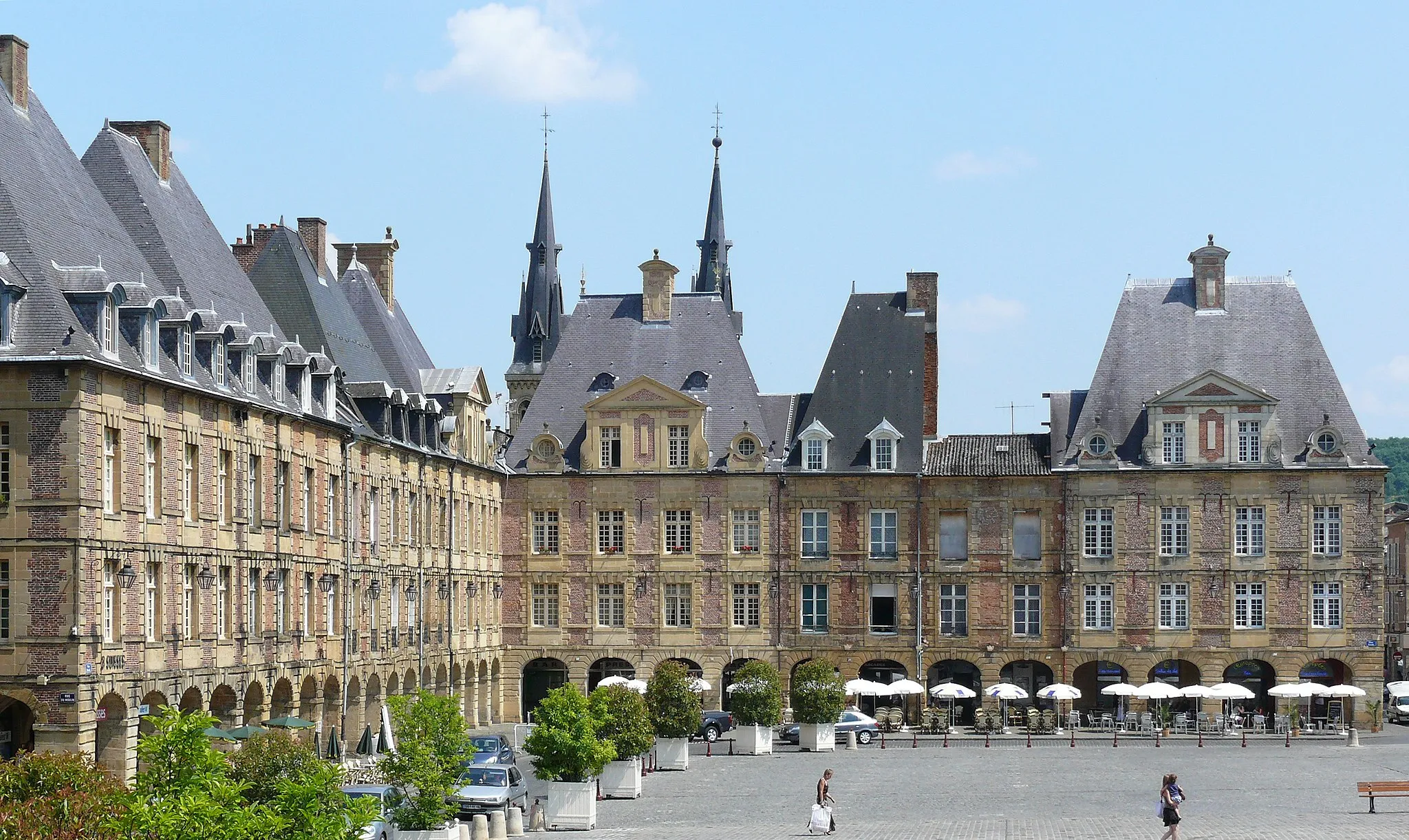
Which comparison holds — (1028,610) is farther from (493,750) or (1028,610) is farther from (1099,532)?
(493,750)

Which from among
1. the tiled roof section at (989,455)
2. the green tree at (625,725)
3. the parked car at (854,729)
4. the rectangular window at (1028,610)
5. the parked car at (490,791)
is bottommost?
the parked car at (854,729)

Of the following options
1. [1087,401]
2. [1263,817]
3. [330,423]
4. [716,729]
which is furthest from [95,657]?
[1087,401]

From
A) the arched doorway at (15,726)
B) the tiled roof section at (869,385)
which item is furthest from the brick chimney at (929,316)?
the arched doorway at (15,726)

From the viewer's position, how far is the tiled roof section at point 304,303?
215 feet

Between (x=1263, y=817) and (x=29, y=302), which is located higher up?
(x=29, y=302)

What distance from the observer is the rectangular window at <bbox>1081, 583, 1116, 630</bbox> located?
258 feet

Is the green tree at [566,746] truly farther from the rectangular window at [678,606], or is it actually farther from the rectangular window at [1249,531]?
the rectangular window at [1249,531]

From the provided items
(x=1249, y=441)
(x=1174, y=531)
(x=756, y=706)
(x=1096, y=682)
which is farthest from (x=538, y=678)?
(x=1249, y=441)

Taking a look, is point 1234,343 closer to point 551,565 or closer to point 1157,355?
point 1157,355

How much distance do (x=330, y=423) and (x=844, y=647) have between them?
89.8 ft

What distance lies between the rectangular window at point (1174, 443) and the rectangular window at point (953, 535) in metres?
7.77

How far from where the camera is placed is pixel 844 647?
8000cm

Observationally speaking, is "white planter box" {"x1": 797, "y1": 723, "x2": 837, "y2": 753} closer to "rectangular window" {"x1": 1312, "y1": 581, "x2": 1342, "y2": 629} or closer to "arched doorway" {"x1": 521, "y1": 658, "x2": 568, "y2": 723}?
"arched doorway" {"x1": 521, "y1": 658, "x2": 568, "y2": 723}

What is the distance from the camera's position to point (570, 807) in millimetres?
42500
